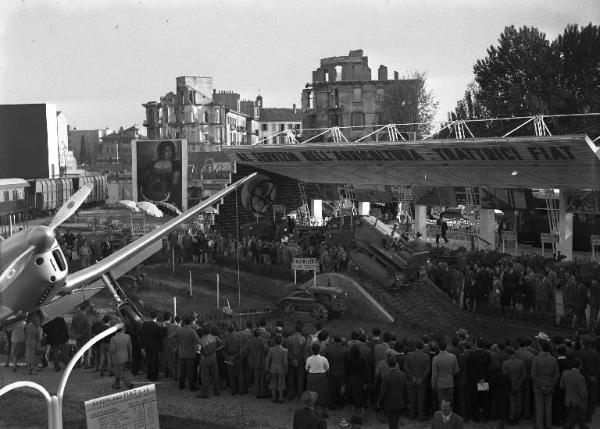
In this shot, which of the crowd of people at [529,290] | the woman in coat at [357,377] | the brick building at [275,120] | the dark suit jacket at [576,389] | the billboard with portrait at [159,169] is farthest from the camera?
the brick building at [275,120]

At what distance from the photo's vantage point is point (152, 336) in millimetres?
14992

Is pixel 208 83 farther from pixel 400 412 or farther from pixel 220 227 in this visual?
pixel 400 412

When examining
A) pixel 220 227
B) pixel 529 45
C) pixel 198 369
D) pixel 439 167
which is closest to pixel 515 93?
pixel 529 45

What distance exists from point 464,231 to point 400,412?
90.1ft

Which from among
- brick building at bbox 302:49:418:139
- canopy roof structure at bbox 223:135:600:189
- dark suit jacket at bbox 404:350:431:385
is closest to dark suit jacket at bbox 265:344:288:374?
dark suit jacket at bbox 404:350:431:385

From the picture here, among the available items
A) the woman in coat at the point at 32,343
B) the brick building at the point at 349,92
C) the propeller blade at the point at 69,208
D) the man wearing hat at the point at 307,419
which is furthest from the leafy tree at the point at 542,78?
the propeller blade at the point at 69,208

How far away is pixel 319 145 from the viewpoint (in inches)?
1206

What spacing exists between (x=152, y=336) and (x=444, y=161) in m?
15.8

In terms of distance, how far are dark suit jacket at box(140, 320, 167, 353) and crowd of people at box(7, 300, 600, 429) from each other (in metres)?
0.02

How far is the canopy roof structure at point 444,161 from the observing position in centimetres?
2452

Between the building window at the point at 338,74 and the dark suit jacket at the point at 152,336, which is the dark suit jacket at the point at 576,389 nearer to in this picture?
the dark suit jacket at the point at 152,336

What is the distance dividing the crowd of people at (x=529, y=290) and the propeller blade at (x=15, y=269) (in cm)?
1417

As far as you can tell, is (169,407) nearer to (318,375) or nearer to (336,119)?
(318,375)

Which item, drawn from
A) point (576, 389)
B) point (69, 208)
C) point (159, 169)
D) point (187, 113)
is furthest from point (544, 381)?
point (187, 113)
